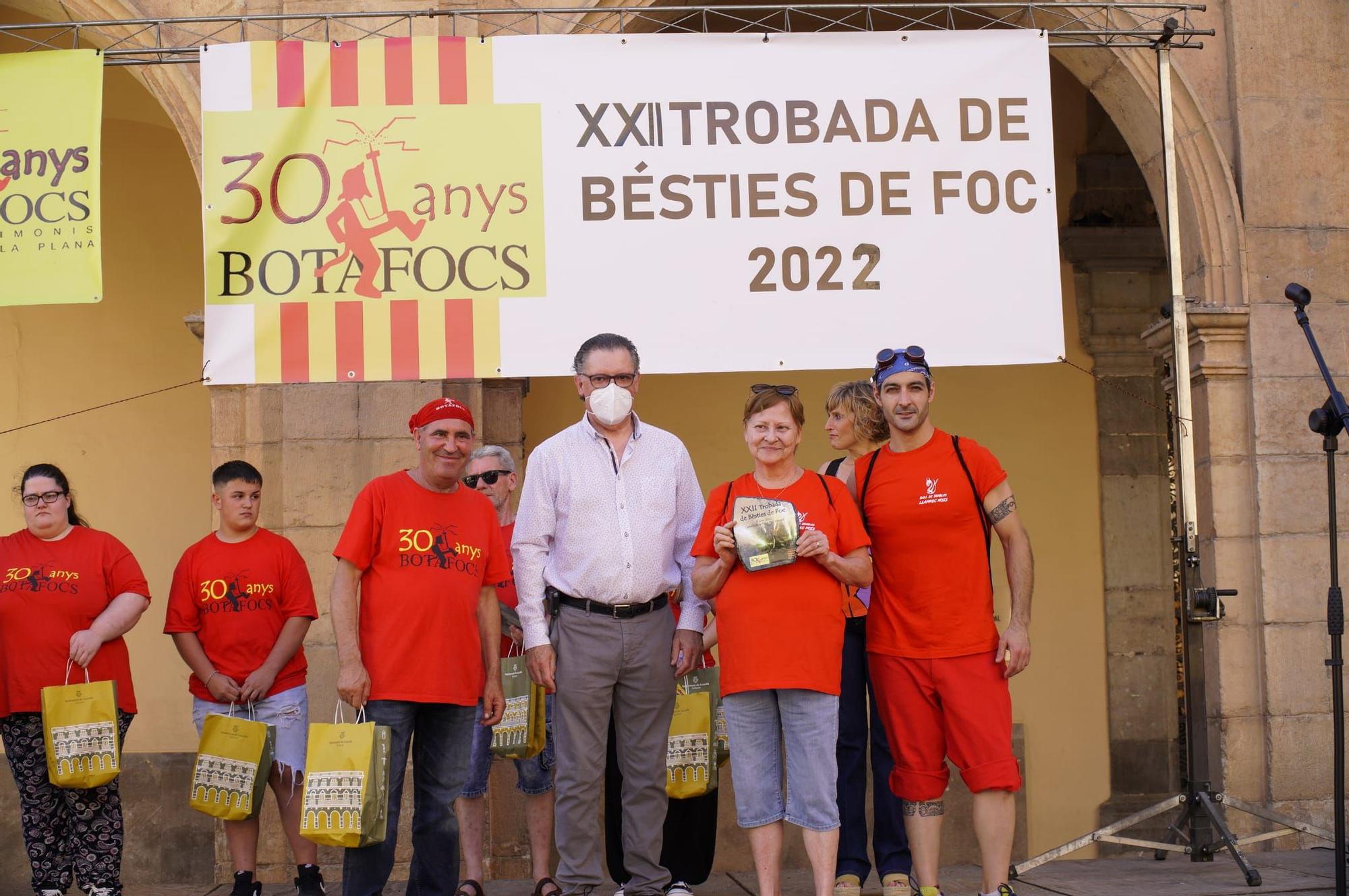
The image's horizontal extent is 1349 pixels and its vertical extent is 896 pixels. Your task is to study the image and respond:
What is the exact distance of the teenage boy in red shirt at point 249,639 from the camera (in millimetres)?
5590

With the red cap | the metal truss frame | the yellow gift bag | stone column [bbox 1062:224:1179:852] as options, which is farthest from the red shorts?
stone column [bbox 1062:224:1179:852]

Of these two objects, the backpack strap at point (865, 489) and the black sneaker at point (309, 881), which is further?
the black sneaker at point (309, 881)

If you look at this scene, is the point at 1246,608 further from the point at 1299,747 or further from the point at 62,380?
the point at 62,380

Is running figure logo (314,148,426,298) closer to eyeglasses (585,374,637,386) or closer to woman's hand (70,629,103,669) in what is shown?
eyeglasses (585,374,637,386)

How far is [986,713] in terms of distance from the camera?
5000mm

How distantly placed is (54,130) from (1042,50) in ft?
13.1

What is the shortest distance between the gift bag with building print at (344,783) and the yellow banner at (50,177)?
2.10 metres

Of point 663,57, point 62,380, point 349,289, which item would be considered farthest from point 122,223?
point 663,57

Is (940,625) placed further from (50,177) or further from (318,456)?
(50,177)

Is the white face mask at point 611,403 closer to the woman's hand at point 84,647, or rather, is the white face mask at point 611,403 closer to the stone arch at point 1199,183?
the woman's hand at point 84,647

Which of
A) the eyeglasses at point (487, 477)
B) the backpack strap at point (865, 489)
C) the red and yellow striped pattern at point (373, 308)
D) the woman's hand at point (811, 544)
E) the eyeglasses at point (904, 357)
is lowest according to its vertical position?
the woman's hand at point (811, 544)

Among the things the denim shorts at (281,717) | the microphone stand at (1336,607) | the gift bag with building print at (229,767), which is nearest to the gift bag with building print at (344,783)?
the gift bag with building print at (229,767)

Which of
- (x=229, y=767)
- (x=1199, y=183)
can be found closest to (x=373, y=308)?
(x=229, y=767)

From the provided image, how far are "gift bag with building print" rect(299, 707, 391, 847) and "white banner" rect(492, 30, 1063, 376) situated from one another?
160cm
